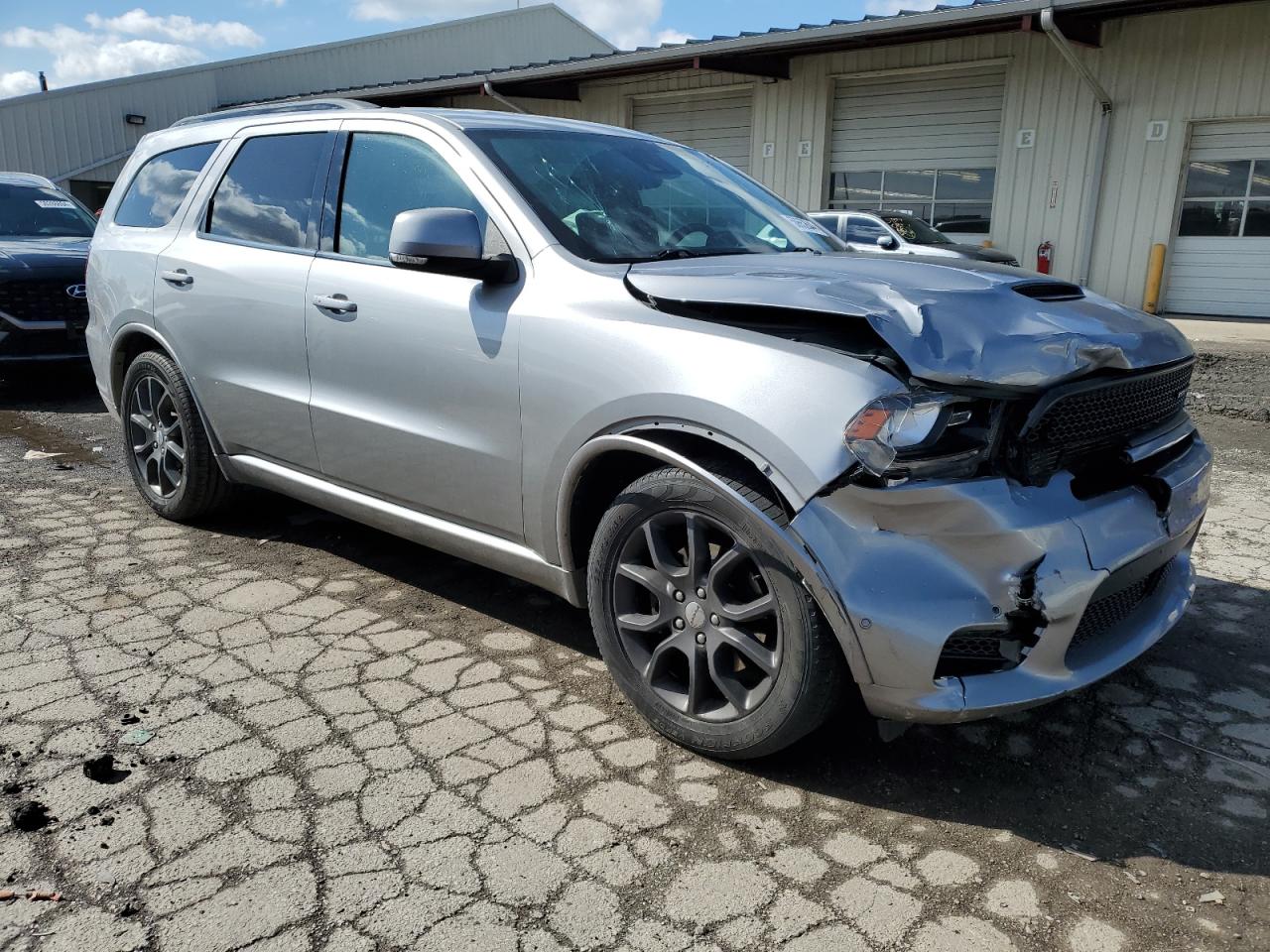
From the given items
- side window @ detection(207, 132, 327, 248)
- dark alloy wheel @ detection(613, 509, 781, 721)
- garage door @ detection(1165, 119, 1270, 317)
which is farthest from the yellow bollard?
dark alloy wheel @ detection(613, 509, 781, 721)

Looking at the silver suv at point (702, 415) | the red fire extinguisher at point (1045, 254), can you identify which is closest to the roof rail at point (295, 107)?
the silver suv at point (702, 415)

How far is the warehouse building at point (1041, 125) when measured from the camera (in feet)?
40.9

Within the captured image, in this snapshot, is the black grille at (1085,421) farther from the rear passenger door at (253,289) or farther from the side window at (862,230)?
the side window at (862,230)

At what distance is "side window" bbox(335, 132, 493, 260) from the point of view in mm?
3377

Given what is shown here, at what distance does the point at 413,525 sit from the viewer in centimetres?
354

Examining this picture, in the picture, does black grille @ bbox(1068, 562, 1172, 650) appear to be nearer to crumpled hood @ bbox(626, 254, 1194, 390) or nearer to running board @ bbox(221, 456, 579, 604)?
crumpled hood @ bbox(626, 254, 1194, 390)

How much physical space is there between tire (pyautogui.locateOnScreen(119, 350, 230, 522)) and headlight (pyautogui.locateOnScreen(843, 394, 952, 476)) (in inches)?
129

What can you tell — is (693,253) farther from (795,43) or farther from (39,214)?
(795,43)

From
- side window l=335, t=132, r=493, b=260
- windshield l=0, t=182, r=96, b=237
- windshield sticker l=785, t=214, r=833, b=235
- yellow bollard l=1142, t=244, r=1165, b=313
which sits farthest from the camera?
yellow bollard l=1142, t=244, r=1165, b=313

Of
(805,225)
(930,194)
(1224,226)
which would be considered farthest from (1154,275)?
(805,225)

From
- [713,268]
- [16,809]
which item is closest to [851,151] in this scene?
[713,268]

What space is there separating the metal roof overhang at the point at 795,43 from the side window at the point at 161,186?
10.7m

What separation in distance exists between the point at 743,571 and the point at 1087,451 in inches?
38.1

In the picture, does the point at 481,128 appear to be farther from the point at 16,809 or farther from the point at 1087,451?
the point at 16,809
